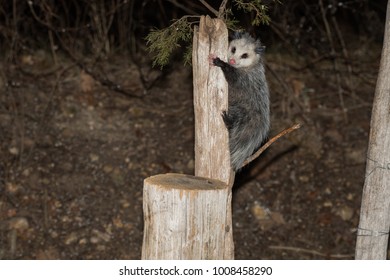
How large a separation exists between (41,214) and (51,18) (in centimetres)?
211

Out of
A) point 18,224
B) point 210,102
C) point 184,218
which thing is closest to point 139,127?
point 18,224

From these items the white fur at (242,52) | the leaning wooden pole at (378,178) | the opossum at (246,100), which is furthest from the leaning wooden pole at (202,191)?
the leaning wooden pole at (378,178)

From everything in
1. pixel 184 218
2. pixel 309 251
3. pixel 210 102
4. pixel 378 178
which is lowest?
pixel 309 251

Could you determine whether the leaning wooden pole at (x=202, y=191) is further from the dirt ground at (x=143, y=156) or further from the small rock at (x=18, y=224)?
the small rock at (x=18, y=224)

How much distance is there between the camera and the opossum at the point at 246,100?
4746 mm

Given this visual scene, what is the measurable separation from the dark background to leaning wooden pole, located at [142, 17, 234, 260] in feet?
5.85

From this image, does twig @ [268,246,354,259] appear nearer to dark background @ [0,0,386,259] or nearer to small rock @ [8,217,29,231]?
dark background @ [0,0,386,259]

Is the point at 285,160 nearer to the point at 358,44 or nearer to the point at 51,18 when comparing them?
the point at 358,44

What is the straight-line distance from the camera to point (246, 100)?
4.90 metres

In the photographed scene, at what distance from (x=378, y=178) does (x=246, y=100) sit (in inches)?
43.4

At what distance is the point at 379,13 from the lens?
796 cm

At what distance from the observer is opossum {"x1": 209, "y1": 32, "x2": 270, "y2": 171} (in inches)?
187

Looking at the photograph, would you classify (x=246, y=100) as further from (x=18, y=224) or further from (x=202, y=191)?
(x=18, y=224)

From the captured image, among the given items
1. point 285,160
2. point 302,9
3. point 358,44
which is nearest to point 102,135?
point 285,160
